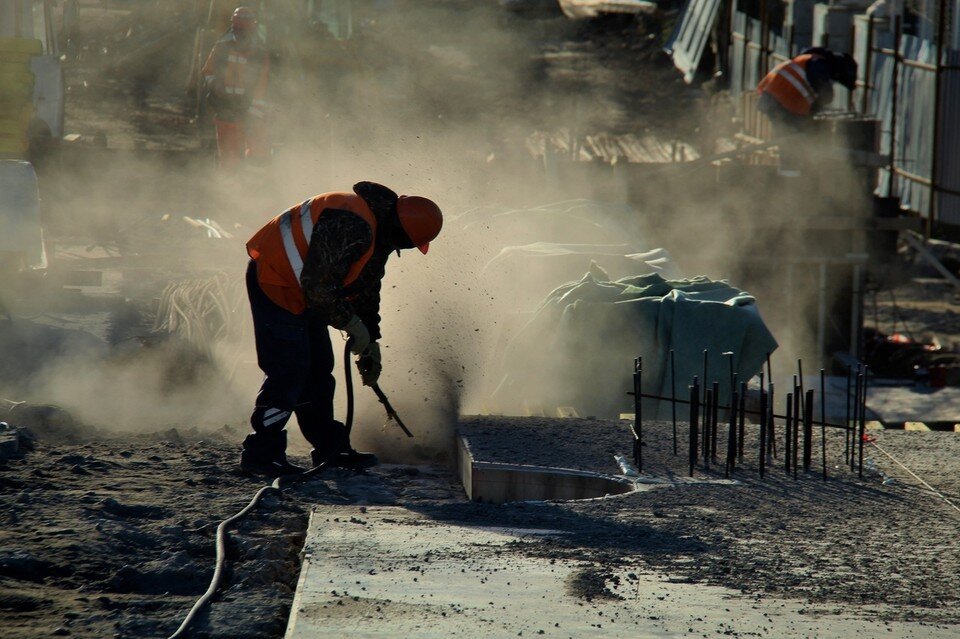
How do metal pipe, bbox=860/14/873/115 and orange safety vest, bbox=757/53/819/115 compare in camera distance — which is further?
metal pipe, bbox=860/14/873/115

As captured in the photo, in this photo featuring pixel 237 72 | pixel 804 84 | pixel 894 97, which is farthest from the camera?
pixel 894 97

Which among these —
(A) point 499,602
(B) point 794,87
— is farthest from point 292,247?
(B) point 794,87

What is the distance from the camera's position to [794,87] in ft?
42.7

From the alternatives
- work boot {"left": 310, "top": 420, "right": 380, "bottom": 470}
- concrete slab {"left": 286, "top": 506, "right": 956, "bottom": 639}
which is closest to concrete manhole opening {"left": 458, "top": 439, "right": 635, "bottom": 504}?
work boot {"left": 310, "top": 420, "right": 380, "bottom": 470}

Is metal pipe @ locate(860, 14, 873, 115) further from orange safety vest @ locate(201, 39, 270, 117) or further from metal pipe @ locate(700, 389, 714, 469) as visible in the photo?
metal pipe @ locate(700, 389, 714, 469)

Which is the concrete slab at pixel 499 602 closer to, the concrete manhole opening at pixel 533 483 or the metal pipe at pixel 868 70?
the concrete manhole opening at pixel 533 483

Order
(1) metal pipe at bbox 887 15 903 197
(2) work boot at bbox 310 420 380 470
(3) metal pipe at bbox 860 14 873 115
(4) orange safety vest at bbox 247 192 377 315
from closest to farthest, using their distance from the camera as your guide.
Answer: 1. (4) orange safety vest at bbox 247 192 377 315
2. (2) work boot at bbox 310 420 380 470
3. (1) metal pipe at bbox 887 15 903 197
4. (3) metal pipe at bbox 860 14 873 115

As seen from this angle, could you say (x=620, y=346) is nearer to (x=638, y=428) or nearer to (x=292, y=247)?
(x=638, y=428)

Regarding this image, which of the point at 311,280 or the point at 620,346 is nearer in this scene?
the point at 311,280

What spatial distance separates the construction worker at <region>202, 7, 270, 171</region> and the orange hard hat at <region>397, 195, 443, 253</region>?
8312 millimetres

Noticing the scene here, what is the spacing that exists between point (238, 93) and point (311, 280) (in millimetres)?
8482

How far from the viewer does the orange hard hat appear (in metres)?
5.60

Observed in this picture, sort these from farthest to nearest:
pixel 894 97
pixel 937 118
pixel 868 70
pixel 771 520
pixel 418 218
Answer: pixel 868 70 → pixel 894 97 → pixel 937 118 → pixel 418 218 → pixel 771 520

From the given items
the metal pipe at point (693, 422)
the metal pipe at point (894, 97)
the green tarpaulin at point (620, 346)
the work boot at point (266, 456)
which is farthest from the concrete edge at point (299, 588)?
the metal pipe at point (894, 97)
